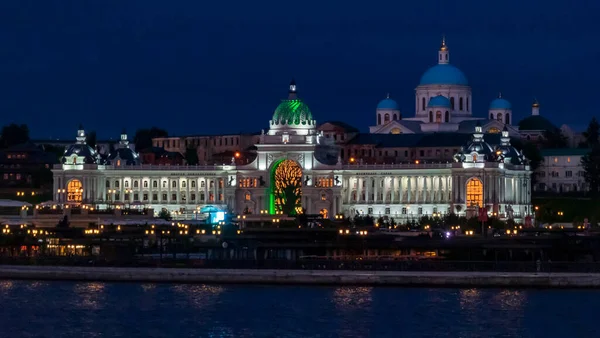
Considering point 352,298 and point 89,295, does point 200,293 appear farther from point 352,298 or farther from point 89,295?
point 352,298

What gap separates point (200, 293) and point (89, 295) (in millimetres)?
6296

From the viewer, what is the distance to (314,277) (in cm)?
11550

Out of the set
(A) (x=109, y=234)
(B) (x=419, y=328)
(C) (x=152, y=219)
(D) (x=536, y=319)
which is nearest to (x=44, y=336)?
(B) (x=419, y=328)

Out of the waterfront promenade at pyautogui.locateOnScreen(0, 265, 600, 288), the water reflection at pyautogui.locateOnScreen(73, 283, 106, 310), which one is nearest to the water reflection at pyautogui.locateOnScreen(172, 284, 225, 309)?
the waterfront promenade at pyautogui.locateOnScreen(0, 265, 600, 288)

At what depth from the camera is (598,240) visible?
142 metres

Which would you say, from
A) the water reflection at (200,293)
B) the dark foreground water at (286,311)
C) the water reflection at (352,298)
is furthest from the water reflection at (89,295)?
the water reflection at (352,298)

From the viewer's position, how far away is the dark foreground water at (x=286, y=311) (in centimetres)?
9712

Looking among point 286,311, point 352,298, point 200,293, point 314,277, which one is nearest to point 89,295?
point 200,293

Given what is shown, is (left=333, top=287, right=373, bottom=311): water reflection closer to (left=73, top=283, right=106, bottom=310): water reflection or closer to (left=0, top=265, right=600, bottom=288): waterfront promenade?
(left=0, top=265, right=600, bottom=288): waterfront promenade

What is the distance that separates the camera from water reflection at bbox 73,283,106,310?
350ft

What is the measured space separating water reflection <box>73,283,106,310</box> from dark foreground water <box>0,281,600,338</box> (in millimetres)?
54

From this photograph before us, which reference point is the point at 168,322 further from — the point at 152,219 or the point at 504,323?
the point at 152,219

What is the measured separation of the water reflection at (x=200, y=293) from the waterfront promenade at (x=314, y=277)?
80 centimetres

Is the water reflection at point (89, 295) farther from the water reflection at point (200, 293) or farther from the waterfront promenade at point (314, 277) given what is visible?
the water reflection at point (200, 293)
